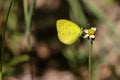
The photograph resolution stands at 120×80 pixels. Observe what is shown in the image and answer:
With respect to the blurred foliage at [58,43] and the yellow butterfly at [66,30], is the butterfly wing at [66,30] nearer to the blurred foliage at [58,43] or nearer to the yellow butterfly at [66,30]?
the yellow butterfly at [66,30]

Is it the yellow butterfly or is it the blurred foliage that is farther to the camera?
the blurred foliage

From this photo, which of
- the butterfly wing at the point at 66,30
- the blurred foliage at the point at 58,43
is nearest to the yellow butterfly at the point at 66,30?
the butterfly wing at the point at 66,30

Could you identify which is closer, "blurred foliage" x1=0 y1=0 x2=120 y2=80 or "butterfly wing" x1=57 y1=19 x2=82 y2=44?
"butterfly wing" x1=57 y1=19 x2=82 y2=44

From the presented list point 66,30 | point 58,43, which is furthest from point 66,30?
point 58,43

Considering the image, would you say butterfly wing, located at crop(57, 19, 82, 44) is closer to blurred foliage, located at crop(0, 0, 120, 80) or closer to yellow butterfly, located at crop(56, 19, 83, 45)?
yellow butterfly, located at crop(56, 19, 83, 45)

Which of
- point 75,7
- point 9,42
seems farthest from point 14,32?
point 75,7

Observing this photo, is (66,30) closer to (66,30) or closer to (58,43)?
(66,30)

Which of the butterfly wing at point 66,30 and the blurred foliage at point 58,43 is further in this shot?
the blurred foliage at point 58,43

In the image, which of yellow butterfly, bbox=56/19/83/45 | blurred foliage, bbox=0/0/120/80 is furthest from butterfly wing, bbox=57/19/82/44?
blurred foliage, bbox=0/0/120/80
